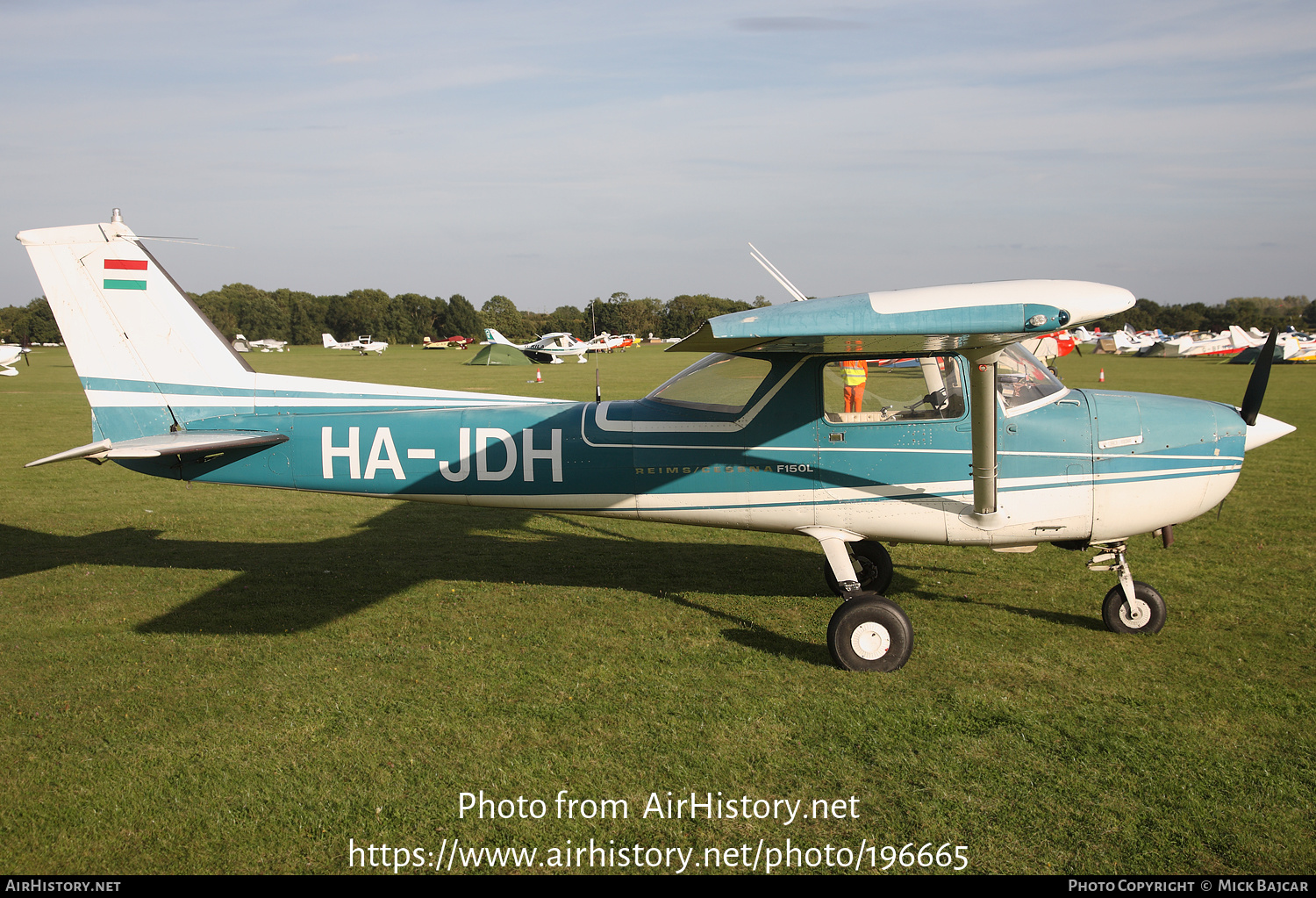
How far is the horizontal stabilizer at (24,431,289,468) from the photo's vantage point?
→ 6207 millimetres

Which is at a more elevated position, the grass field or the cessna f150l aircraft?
the cessna f150l aircraft

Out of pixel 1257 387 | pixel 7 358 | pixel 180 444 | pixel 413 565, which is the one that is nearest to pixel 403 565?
pixel 413 565

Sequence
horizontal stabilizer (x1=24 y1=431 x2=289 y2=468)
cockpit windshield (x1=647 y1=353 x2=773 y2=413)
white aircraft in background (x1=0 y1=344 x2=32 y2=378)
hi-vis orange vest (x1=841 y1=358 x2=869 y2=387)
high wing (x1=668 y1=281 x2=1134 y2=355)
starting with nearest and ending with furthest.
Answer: high wing (x1=668 y1=281 x2=1134 y2=355) → horizontal stabilizer (x1=24 y1=431 x2=289 y2=468) → hi-vis orange vest (x1=841 y1=358 x2=869 y2=387) → cockpit windshield (x1=647 y1=353 x2=773 y2=413) → white aircraft in background (x1=0 y1=344 x2=32 y2=378)

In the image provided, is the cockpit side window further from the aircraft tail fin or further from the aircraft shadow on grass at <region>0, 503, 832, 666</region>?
the aircraft tail fin

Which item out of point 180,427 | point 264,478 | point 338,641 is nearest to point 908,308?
point 338,641

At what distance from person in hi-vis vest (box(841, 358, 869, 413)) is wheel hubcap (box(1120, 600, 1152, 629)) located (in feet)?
8.46

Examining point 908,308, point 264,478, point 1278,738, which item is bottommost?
point 1278,738

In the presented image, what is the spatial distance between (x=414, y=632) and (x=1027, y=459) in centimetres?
482

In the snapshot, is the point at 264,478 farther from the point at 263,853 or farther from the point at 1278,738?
the point at 1278,738

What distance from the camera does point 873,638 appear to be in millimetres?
5816

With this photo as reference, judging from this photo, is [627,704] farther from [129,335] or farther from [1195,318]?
[1195,318]

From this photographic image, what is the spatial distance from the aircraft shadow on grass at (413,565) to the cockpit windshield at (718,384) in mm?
1801

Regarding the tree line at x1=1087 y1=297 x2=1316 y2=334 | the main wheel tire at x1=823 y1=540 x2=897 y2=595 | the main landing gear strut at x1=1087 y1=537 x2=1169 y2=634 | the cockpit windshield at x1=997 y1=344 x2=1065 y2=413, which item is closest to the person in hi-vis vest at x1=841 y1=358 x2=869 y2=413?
the cockpit windshield at x1=997 y1=344 x2=1065 y2=413

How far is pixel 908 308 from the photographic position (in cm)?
472
